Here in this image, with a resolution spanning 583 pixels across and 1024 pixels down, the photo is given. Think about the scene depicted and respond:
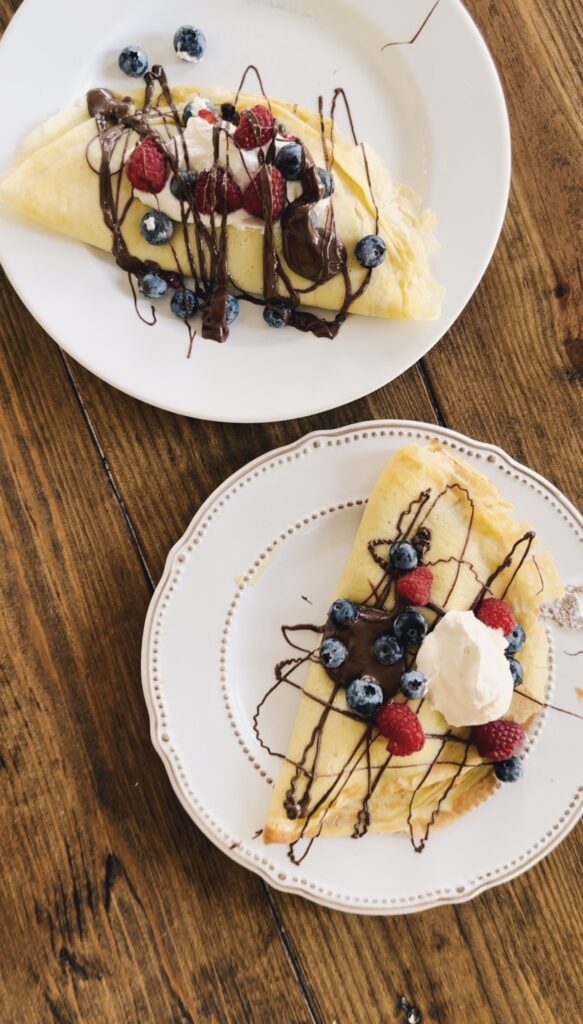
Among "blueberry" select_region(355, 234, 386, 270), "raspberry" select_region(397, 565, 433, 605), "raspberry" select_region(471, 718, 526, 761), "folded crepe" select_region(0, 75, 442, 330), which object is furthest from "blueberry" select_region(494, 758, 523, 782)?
"blueberry" select_region(355, 234, 386, 270)

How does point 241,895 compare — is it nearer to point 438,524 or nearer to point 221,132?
point 438,524

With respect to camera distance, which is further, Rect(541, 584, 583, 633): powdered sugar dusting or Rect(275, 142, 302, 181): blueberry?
Rect(541, 584, 583, 633): powdered sugar dusting

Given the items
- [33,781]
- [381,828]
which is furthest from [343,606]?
[33,781]

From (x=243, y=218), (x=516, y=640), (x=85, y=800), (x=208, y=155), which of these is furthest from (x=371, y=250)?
(x=85, y=800)

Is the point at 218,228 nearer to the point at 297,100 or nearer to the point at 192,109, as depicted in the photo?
the point at 192,109

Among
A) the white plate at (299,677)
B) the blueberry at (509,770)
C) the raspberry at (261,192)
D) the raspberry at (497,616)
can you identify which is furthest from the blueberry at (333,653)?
the raspberry at (261,192)

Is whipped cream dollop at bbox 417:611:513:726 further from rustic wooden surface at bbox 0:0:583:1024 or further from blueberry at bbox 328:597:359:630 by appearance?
rustic wooden surface at bbox 0:0:583:1024

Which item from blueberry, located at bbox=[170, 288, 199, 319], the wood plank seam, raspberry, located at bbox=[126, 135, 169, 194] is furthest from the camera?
the wood plank seam
